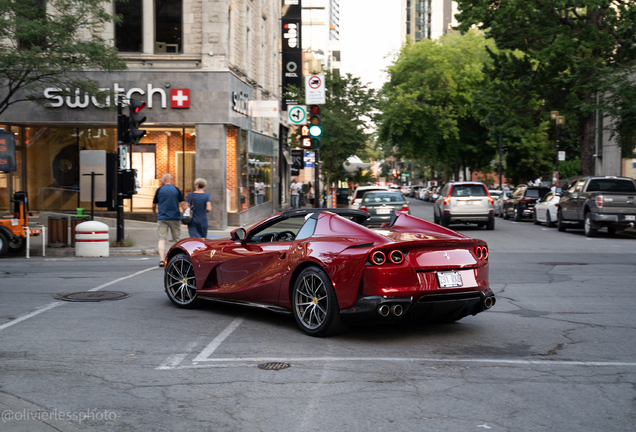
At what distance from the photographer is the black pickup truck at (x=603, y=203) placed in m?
21.5

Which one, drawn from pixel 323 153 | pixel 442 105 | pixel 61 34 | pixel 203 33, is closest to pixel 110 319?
pixel 61 34

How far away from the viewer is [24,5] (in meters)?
18.4

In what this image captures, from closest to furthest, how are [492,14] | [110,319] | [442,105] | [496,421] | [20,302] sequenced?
[496,421]
[110,319]
[20,302]
[492,14]
[442,105]

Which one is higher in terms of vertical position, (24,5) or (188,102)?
(24,5)

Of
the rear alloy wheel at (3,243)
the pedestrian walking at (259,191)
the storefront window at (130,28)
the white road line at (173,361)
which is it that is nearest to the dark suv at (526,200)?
the pedestrian walking at (259,191)

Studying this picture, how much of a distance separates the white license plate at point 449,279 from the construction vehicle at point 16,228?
40.0ft

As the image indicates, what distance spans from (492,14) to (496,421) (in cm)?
Answer: 3020

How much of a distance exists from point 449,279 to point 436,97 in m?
50.2

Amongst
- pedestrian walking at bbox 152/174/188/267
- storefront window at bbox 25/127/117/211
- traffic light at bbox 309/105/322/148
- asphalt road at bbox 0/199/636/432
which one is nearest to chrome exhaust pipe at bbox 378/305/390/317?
asphalt road at bbox 0/199/636/432

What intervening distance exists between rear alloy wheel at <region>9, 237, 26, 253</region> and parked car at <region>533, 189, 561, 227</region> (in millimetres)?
18642

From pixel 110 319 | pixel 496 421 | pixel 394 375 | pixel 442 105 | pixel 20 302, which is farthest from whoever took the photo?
pixel 442 105

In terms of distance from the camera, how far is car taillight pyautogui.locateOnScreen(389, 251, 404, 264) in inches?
264

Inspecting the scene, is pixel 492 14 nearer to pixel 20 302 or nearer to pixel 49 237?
pixel 49 237

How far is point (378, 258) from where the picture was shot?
670 centimetres
